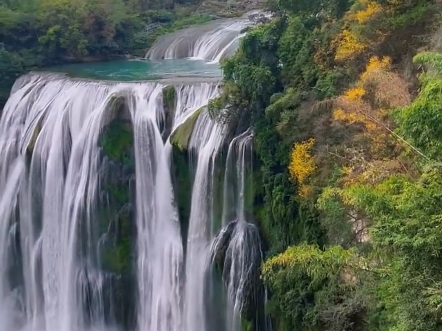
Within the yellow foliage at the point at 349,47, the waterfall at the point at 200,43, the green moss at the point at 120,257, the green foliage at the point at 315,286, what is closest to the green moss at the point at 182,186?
the green moss at the point at 120,257

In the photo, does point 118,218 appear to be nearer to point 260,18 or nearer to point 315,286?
point 315,286

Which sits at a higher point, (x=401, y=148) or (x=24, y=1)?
(x=24, y=1)

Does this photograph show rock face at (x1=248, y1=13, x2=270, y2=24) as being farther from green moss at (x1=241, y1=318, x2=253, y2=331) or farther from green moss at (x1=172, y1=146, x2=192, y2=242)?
green moss at (x1=241, y1=318, x2=253, y2=331)

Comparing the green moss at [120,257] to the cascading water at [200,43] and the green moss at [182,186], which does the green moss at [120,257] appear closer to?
the green moss at [182,186]

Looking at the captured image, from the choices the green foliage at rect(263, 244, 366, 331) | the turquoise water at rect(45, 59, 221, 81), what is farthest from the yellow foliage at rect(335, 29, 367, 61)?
the turquoise water at rect(45, 59, 221, 81)

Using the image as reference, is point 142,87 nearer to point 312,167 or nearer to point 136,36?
point 312,167

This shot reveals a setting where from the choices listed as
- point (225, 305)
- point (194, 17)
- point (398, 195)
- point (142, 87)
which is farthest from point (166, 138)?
point (194, 17)
